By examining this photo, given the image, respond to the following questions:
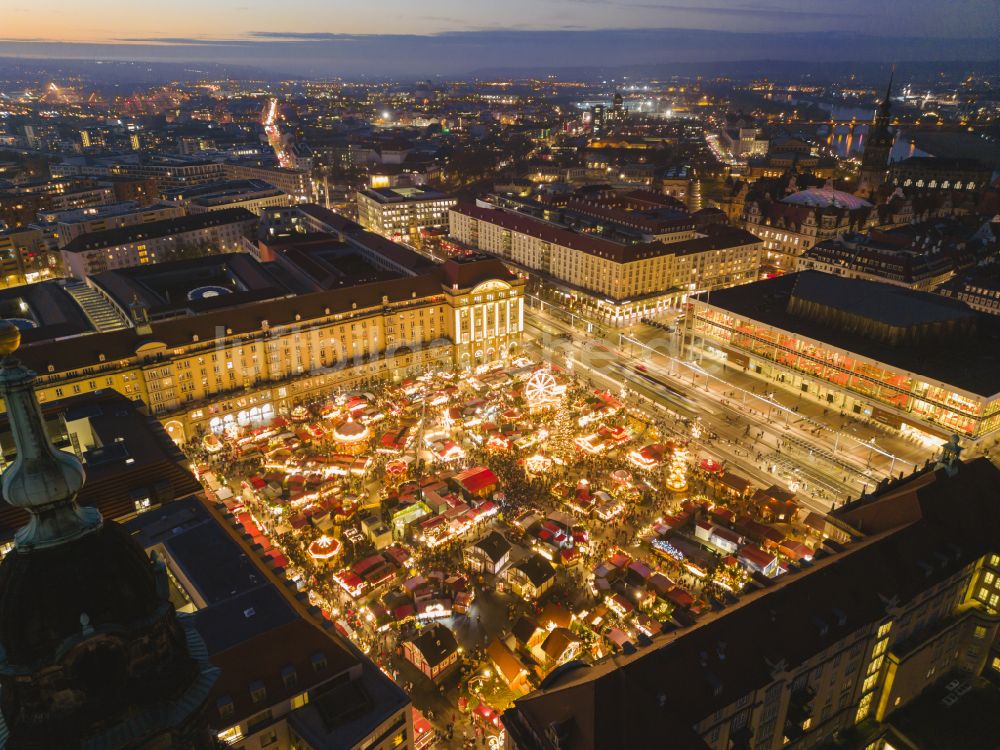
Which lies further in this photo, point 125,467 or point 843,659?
point 125,467

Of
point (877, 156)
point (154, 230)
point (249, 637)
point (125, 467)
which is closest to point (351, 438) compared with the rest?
point (125, 467)

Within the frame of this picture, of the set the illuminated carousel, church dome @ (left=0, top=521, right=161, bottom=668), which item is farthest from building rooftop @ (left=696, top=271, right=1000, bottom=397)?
church dome @ (left=0, top=521, right=161, bottom=668)

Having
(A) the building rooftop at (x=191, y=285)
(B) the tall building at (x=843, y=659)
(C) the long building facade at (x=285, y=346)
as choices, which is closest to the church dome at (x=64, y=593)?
(B) the tall building at (x=843, y=659)

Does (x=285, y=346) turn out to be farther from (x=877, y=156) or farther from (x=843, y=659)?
(x=877, y=156)

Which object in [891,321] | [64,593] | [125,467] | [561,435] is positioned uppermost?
[64,593]

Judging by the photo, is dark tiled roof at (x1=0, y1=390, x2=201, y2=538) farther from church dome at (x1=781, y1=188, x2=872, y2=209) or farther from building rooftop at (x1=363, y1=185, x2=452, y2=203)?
church dome at (x1=781, y1=188, x2=872, y2=209)
